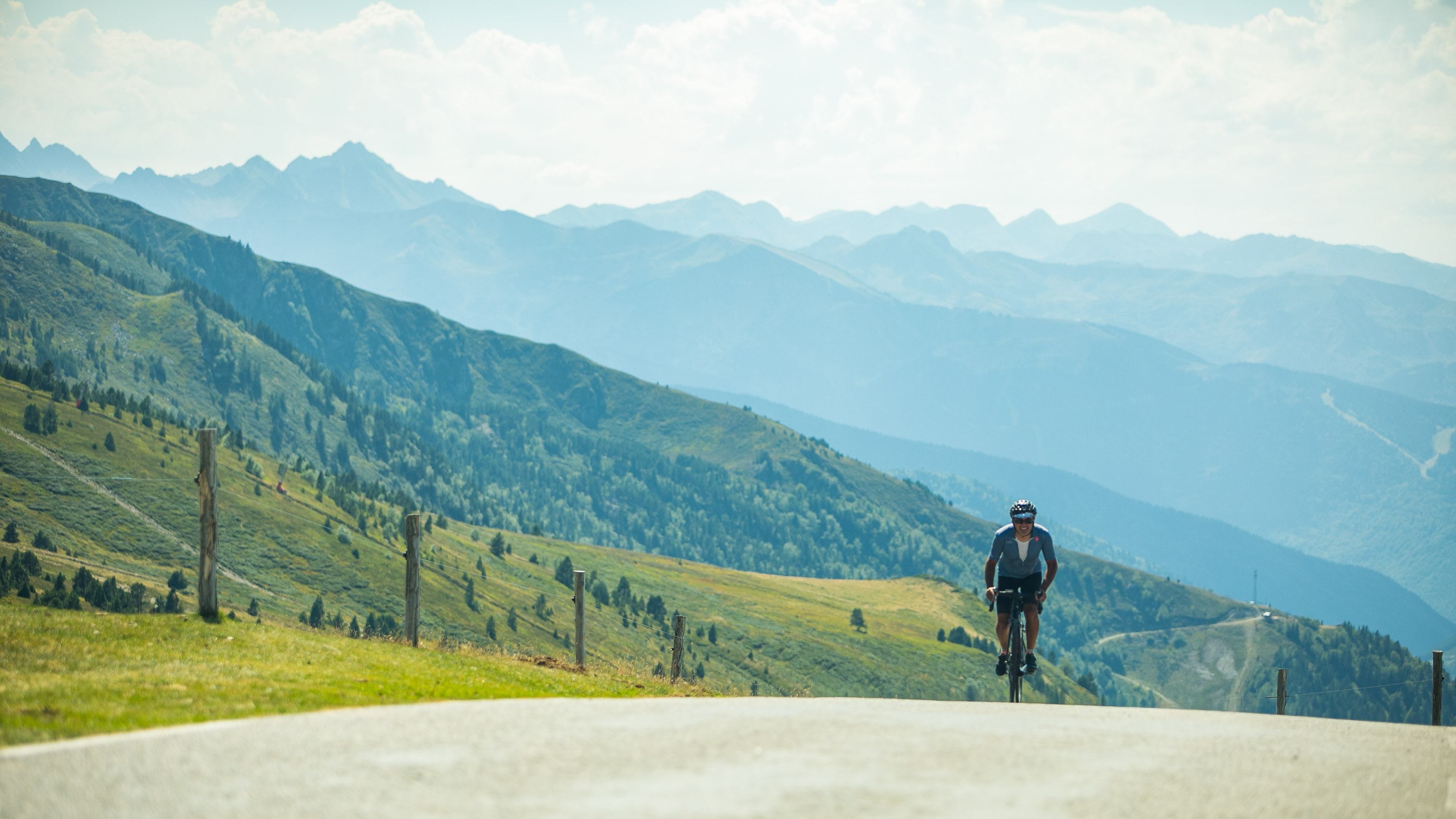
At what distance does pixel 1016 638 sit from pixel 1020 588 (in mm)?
1079

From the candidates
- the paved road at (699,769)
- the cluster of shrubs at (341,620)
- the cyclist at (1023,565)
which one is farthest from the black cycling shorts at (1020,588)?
the cluster of shrubs at (341,620)

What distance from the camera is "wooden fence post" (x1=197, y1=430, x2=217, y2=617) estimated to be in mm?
24359

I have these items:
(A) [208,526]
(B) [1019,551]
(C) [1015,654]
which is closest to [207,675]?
(A) [208,526]

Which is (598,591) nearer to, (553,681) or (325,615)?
(325,615)

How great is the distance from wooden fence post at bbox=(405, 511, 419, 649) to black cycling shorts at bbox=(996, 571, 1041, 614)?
13930mm

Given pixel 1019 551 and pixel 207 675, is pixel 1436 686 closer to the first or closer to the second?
pixel 1019 551

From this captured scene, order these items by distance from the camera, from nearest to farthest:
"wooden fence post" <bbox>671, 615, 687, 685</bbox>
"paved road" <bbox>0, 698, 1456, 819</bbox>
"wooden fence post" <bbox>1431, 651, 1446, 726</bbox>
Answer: "paved road" <bbox>0, 698, 1456, 819</bbox>, "wooden fence post" <bbox>1431, 651, 1446, 726</bbox>, "wooden fence post" <bbox>671, 615, 687, 685</bbox>

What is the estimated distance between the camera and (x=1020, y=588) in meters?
22.3

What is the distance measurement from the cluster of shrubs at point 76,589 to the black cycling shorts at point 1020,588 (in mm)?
70017

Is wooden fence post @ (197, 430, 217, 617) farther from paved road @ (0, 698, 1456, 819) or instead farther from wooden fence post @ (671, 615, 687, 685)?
wooden fence post @ (671, 615, 687, 685)

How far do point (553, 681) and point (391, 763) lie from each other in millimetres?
12287

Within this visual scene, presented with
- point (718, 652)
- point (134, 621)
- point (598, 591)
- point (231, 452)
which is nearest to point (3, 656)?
point (134, 621)

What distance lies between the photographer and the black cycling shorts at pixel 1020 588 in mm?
22219

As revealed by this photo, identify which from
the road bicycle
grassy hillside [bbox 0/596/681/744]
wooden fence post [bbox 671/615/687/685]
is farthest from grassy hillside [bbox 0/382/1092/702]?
the road bicycle
